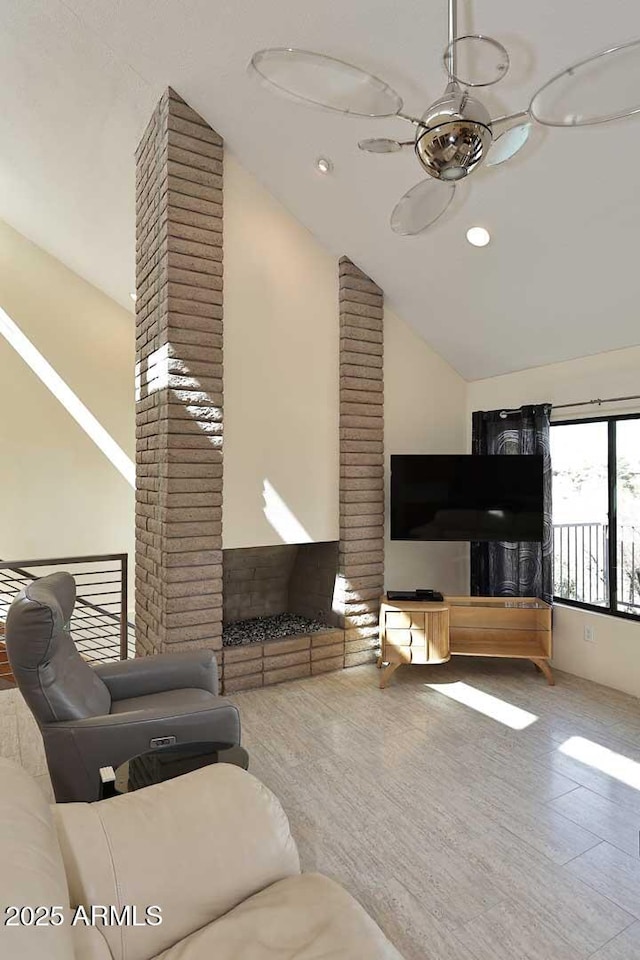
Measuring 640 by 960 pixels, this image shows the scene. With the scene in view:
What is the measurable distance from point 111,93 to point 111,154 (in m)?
0.65

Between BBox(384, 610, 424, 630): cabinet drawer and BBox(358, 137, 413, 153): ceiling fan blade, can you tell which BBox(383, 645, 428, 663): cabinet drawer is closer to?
BBox(384, 610, 424, 630): cabinet drawer

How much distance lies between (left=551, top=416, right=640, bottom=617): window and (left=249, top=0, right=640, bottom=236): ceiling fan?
2.64 metres

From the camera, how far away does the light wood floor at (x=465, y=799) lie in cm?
189

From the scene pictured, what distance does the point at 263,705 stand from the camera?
367 cm

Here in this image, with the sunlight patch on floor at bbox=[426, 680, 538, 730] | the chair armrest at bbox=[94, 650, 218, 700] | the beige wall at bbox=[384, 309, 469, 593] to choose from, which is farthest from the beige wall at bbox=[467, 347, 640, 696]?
the chair armrest at bbox=[94, 650, 218, 700]

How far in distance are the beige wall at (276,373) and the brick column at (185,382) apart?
0.52ft

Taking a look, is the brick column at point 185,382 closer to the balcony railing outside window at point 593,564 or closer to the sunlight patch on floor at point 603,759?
the sunlight patch on floor at point 603,759

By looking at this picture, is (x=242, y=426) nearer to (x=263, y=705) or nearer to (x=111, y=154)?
(x=263, y=705)

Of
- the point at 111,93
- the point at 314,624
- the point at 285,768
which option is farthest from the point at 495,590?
the point at 111,93

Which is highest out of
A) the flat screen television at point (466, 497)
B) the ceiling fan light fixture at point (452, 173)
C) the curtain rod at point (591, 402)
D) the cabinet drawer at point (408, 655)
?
the ceiling fan light fixture at point (452, 173)

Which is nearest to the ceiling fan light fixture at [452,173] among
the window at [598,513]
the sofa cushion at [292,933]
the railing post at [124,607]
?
the sofa cushion at [292,933]

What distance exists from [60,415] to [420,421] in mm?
4047

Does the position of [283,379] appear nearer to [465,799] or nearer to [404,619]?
[404,619]

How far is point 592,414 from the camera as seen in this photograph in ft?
13.4
